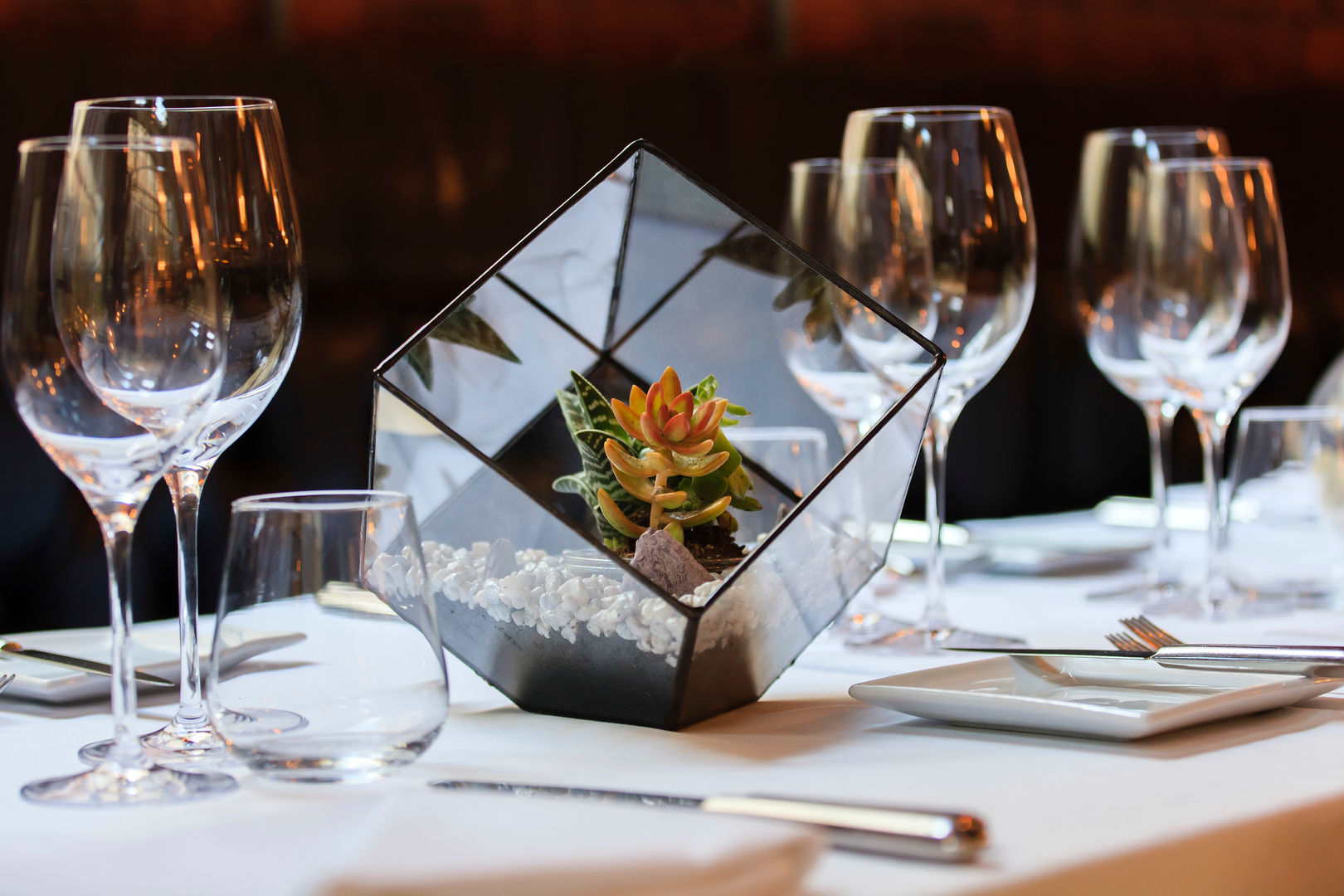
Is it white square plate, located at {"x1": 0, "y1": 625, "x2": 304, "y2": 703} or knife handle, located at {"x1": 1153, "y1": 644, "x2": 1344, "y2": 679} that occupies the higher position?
knife handle, located at {"x1": 1153, "y1": 644, "x2": 1344, "y2": 679}

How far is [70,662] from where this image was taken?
0.82 m

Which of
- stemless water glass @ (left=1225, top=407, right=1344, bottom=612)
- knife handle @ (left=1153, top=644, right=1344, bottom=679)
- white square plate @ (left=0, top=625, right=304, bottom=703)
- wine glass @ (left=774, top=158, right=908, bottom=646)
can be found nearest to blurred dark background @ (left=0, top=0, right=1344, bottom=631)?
white square plate @ (left=0, top=625, right=304, bottom=703)

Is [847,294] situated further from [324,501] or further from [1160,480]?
[1160,480]

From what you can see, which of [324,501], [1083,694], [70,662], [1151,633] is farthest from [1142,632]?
[70,662]

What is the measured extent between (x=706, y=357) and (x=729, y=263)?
6 cm

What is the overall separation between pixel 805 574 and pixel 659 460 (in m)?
0.09

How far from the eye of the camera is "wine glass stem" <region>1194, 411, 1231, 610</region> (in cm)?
104

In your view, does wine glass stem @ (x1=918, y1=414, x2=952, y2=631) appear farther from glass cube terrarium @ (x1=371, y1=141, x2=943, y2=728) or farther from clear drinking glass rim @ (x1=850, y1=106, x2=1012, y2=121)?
clear drinking glass rim @ (x1=850, y1=106, x2=1012, y2=121)

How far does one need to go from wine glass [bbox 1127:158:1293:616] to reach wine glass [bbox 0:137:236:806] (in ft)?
2.36

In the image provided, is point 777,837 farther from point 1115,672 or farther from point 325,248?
point 325,248

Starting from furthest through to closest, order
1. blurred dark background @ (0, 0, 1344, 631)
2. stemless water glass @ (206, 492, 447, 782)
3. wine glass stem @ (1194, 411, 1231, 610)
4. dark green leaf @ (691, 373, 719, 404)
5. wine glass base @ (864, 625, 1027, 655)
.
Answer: blurred dark background @ (0, 0, 1344, 631)
wine glass stem @ (1194, 411, 1231, 610)
wine glass base @ (864, 625, 1027, 655)
dark green leaf @ (691, 373, 719, 404)
stemless water glass @ (206, 492, 447, 782)

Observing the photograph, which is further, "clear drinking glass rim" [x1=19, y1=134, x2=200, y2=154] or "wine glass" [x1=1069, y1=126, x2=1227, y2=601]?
"wine glass" [x1=1069, y1=126, x2=1227, y2=601]

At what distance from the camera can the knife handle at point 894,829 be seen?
20.0 inches

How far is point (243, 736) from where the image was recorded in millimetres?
604
